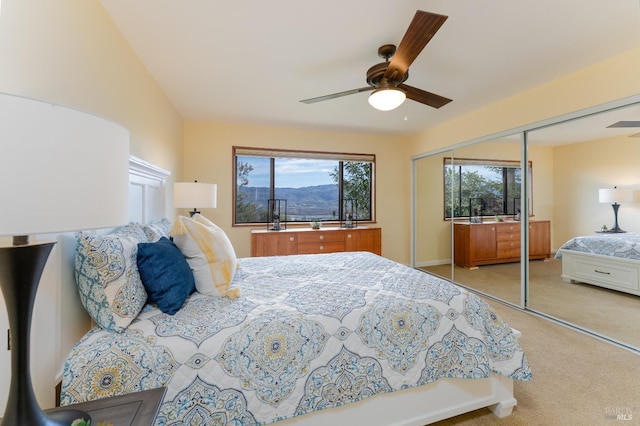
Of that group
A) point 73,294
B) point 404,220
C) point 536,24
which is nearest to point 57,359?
point 73,294

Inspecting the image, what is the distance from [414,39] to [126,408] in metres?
2.19

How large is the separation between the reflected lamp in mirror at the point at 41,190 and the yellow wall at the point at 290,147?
11.4ft

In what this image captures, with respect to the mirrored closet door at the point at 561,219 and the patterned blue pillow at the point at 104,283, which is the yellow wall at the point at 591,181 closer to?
the mirrored closet door at the point at 561,219

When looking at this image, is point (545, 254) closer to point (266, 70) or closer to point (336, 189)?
point (336, 189)

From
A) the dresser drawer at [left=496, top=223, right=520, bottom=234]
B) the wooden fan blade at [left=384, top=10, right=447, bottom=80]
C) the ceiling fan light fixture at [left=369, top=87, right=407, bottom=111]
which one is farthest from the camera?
the dresser drawer at [left=496, top=223, right=520, bottom=234]

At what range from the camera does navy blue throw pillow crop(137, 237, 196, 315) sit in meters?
1.35

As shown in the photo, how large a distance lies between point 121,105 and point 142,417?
1969mm

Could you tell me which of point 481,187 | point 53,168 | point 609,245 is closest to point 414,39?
point 53,168

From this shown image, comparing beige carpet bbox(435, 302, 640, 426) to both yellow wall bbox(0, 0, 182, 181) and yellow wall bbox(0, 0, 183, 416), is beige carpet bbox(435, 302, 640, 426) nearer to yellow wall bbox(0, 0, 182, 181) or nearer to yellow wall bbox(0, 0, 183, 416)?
yellow wall bbox(0, 0, 183, 416)

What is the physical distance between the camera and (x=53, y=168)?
0.58 meters

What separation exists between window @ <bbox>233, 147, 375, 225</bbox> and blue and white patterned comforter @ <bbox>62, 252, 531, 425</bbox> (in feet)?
9.37

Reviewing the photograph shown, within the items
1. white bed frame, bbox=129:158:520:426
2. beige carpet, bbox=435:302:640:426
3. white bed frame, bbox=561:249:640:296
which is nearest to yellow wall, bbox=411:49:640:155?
white bed frame, bbox=561:249:640:296

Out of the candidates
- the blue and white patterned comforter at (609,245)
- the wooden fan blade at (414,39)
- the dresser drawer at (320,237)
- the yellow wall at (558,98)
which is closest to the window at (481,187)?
the yellow wall at (558,98)

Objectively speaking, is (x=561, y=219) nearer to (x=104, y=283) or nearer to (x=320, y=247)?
(x=320, y=247)
